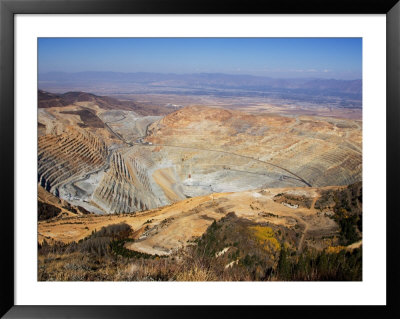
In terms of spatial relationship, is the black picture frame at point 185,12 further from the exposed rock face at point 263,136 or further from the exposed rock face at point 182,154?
the exposed rock face at point 263,136

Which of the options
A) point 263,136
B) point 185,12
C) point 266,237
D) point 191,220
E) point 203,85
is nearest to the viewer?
point 185,12

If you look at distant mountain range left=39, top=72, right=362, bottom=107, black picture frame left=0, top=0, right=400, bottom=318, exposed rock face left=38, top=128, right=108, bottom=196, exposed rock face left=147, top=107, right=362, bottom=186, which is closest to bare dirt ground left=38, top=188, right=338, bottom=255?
exposed rock face left=147, top=107, right=362, bottom=186

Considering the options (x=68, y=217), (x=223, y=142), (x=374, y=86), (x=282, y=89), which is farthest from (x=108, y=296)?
(x=374, y=86)

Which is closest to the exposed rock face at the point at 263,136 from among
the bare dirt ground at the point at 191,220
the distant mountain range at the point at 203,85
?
the distant mountain range at the point at 203,85

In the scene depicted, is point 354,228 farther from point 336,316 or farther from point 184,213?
point 184,213

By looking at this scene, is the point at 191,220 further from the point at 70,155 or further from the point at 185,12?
the point at 185,12

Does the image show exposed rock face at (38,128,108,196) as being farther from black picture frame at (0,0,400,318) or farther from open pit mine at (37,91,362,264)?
black picture frame at (0,0,400,318)

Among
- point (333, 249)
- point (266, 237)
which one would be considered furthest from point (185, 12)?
point (333, 249)
